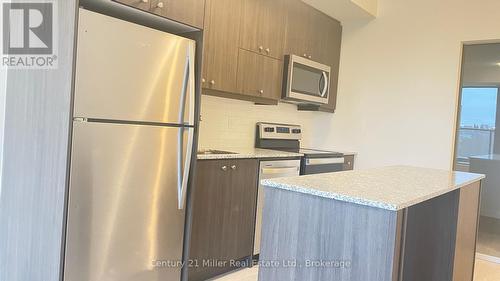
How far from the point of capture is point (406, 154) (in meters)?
4.18

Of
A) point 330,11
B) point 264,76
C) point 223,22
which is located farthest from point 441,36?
point 223,22

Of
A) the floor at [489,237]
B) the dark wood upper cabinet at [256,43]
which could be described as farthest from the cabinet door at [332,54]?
the floor at [489,237]

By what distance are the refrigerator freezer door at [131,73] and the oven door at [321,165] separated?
1571mm

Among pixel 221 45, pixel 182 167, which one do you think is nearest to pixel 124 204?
pixel 182 167

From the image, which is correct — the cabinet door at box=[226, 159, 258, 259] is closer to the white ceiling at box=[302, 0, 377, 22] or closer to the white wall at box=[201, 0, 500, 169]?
the white wall at box=[201, 0, 500, 169]

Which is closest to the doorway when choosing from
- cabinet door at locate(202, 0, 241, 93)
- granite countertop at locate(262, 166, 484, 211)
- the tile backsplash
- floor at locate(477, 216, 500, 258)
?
floor at locate(477, 216, 500, 258)

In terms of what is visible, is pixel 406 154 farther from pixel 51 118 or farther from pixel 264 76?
pixel 51 118

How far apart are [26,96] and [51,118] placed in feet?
0.62

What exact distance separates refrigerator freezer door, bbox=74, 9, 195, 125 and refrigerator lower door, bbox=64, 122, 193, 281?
87 millimetres

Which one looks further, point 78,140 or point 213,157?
point 213,157

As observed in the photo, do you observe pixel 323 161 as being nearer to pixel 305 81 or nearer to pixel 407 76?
pixel 305 81

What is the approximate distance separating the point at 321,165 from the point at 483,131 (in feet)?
5.16

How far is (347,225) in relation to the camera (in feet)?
4.98

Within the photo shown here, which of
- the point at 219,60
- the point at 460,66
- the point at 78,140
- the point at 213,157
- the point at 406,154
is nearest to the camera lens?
the point at 78,140
